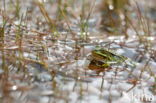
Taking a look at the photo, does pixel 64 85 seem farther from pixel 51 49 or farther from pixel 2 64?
pixel 51 49

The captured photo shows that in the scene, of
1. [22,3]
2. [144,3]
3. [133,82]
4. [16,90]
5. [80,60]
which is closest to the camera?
[16,90]

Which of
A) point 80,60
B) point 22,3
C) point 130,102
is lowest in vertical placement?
point 130,102

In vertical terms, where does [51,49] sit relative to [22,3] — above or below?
below

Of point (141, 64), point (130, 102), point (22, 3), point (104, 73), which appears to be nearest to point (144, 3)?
point (22, 3)

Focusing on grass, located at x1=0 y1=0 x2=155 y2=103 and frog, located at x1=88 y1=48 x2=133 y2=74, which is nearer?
grass, located at x1=0 y1=0 x2=155 y2=103

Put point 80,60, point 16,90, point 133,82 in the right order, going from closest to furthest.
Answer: point 16,90, point 133,82, point 80,60

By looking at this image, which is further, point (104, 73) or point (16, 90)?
point (104, 73)

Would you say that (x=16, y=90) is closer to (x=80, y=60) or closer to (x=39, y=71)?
(x=39, y=71)
